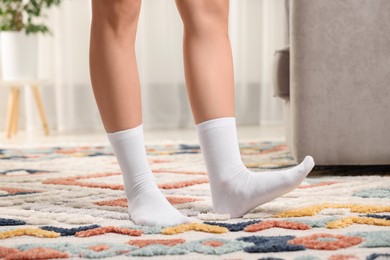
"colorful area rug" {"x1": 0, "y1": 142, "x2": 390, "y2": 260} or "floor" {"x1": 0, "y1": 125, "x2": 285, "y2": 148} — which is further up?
"colorful area rug" {"x1": 0, "y1": 142, "x2": 390, "y2": 260}

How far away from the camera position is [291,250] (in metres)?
0.92

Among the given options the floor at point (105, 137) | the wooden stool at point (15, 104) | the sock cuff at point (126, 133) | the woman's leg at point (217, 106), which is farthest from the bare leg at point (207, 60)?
the wooden stool at point (15, 104)

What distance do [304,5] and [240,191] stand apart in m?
0.70

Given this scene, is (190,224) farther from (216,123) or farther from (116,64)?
(116,64)

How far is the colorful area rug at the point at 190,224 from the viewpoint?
36.5 inches

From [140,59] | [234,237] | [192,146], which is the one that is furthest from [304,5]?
[140,59]

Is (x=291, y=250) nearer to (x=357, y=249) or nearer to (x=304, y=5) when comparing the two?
(x=357, y=249)

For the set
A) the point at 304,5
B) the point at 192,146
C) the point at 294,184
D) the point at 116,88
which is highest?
the point at 304,5

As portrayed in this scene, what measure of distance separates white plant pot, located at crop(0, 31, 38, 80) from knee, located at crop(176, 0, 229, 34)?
2.65 m

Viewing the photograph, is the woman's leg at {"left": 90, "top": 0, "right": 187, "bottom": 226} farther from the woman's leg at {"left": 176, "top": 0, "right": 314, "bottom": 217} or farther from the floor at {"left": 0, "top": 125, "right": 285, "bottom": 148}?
the floor at {"left": 0, "top": 125, "right": 285, "bottom": 148}

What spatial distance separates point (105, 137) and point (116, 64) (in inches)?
92.6

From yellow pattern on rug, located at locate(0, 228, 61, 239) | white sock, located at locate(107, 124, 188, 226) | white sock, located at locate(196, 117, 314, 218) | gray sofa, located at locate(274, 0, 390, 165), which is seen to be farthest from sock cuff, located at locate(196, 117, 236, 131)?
gray sofa, located at locate(274, 0, 390, 165)

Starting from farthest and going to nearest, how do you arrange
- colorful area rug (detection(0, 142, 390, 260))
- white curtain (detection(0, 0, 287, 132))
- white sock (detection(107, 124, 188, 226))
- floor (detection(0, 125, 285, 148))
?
white curtain (detection(0, 0, 287, 132)) < floor (detection(0, 125, 285, 148)) < white sock (detection(107, 124, 188, 226)) < colorful area rug (detection(0, 142, 390, 260))

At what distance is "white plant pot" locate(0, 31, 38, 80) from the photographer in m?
3.71
